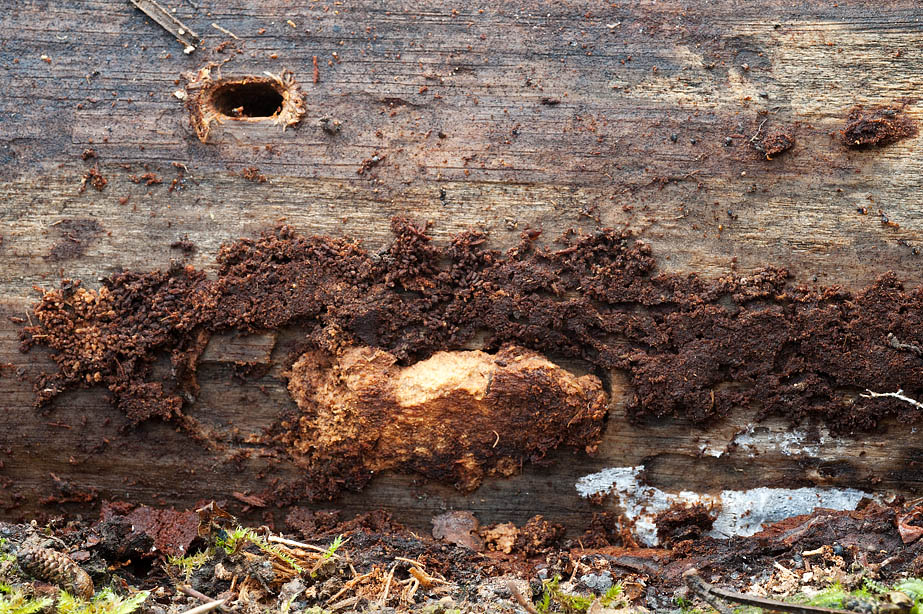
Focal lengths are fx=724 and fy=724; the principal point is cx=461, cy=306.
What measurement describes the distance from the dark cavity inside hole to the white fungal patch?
7.82ft

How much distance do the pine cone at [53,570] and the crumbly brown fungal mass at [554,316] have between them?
2.54 feet

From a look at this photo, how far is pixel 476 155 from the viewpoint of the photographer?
3.33 metres

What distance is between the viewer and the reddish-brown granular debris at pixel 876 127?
3.22 meters

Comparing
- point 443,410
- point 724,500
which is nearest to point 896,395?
point 724,500

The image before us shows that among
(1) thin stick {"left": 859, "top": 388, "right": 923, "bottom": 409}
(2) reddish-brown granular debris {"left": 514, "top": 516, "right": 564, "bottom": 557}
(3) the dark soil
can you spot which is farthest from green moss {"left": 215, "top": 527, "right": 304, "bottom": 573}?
(1) thin stick {"left": 859, "top": 388, "right": 923, "bottom": 409}

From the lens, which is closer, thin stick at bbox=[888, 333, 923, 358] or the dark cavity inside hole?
thin stick at bbox=[888, 333, 923, 358]

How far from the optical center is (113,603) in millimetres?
2760

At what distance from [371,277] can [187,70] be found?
131 centimetres

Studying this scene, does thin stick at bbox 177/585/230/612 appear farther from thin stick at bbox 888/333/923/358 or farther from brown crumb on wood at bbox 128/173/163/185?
thin stick at bbox 888/333/923/358

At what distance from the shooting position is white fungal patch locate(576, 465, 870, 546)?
11.3ft

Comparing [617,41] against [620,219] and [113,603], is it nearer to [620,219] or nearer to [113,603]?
[620,219]

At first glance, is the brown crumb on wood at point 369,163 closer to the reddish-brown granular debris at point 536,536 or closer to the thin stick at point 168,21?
the thin stick at point 168,21

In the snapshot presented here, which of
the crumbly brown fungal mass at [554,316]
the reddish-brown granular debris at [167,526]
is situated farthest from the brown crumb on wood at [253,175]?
the reddish-brown granular debris at [167,526]

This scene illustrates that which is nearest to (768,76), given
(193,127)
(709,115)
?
(709,115)
